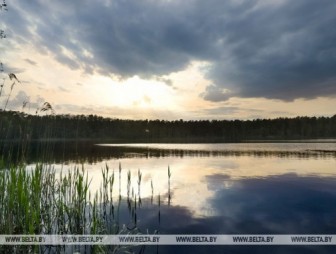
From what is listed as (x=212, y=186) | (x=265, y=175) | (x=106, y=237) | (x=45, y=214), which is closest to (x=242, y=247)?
(x=106, y=237)

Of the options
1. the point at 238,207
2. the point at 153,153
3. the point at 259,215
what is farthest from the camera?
the point at 153,153

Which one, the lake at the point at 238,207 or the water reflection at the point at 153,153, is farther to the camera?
the water reflection at the point at 153,153

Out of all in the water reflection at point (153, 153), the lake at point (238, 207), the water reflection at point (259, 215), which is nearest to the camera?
the water reflection at point (259, 215)

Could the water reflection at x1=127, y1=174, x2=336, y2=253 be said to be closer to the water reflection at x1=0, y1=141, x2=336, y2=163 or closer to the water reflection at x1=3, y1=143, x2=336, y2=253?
the water reflection at x1=3, y1=143, x2=336, y2=253

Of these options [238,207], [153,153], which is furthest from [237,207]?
[153,153]

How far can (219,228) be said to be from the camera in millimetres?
11758

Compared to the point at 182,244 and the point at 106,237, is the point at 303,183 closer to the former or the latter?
the point at 182,244

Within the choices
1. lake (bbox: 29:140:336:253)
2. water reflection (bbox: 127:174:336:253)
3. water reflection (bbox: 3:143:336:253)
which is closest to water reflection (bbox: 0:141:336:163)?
water reflection (bbox: 3:143:336:253)

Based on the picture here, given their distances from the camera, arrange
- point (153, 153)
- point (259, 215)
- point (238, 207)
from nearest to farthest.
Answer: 1. point (259, 215)
2. point (238, 207)
3. point (153, 153)

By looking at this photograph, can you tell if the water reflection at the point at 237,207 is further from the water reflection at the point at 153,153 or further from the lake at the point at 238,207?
the water reflection at the point at 153,153

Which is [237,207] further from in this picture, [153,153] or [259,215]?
[153,153]

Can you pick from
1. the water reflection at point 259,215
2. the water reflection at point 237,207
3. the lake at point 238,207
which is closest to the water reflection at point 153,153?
the water reflection at point 237,207

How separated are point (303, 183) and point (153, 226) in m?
16.2

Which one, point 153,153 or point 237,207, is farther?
point 153,153
